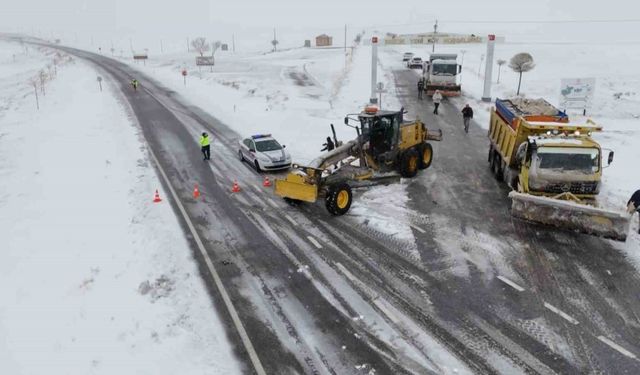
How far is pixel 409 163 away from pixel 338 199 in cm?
454

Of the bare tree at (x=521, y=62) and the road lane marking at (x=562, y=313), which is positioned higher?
the bare tree at (x=521, y=62)

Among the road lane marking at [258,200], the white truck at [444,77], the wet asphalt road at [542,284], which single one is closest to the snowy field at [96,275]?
the road lane marking at [258,200]

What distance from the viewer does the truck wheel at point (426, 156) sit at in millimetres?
19078

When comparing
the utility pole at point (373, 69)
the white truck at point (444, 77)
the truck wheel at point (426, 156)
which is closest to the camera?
the truck wheel at point (426, 156)

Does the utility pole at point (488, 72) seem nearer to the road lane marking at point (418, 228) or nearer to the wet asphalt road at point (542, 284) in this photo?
the wet asphalt road at point (542, 284)

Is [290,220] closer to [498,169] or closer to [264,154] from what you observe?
[264,154]

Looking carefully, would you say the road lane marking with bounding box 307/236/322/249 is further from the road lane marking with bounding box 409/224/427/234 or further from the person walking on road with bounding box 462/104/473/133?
the person walking on road with bounding box 462/104/473/133

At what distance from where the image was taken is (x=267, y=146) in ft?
67.2

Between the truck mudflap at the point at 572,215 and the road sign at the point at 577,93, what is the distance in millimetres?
19060

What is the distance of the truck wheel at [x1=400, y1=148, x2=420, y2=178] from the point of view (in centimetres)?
1798

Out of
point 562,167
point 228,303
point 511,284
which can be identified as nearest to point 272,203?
point 228,303

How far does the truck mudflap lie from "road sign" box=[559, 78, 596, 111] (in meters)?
19.1

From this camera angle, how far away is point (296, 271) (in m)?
11.5

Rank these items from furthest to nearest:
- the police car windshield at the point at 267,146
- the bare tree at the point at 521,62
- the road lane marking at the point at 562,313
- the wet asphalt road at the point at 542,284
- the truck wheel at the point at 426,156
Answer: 1. the bare tree at the point at 521,62
2. the police car windshield at the point at 267,146
3. the truck wheel at the point at 426,156
4. the road lane marking at the point at 562,313
5. the wet asphalt road at the point at 542,284
